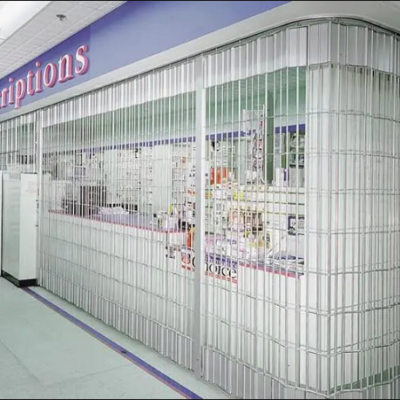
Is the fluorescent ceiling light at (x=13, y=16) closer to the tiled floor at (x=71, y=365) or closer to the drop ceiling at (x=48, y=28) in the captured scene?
the drop ceiling at (x=48, y=28)

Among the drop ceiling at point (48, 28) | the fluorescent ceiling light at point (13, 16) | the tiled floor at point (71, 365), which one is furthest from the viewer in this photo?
the fluorescent ceiling light at point (13, 16)

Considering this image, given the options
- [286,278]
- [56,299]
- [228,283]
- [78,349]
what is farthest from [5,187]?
[286,278]

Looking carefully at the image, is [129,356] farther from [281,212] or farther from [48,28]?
[48,28]

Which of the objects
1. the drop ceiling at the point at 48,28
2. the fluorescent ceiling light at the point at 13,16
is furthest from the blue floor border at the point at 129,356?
the fluorescent ceiling light at the point at 13,16

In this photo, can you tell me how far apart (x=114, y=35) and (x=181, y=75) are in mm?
751

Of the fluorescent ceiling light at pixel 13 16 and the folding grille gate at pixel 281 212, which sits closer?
the folding grille gate at pixel 281 212

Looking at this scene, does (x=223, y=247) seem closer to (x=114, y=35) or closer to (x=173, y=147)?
(x=173, y=147)

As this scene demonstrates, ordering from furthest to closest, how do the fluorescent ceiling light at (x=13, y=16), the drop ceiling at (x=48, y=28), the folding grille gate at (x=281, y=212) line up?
1. the fluorescent ceiling light at (x=13, y=16)
2. the drop ceiling at (x=48, y=28)
3. the folding grille gate at (x=281, y=212)

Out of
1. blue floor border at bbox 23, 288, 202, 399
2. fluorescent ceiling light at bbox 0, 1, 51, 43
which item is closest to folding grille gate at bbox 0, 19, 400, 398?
blue floor border at bbox 23, 288, 202, 399

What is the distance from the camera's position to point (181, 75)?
4.09m

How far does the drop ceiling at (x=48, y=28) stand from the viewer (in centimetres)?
401

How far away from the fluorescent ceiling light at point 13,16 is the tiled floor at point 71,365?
Answer: 313 cm

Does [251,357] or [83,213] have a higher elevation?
[83,213]

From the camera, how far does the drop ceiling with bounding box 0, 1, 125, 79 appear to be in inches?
158
